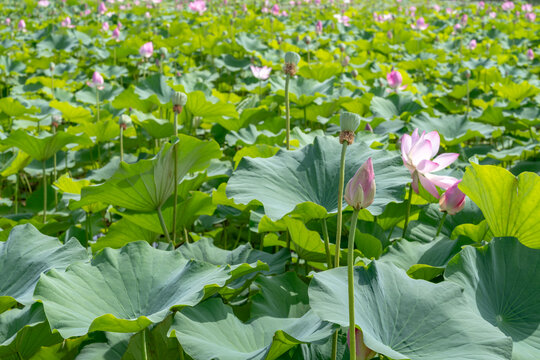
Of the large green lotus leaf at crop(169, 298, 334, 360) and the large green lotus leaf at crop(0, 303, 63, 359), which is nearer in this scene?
the large green lotus leaf at crop(169, 298, 334, 360)

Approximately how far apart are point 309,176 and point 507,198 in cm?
44

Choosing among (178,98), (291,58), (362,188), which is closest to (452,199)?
(362,188)

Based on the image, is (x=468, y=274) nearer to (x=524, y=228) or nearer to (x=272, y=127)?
(x=524, y=228)

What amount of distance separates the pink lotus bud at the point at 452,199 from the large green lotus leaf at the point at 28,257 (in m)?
0.76

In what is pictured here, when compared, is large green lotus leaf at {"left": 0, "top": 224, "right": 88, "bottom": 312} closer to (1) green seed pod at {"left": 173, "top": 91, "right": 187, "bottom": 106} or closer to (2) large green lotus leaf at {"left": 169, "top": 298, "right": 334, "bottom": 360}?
(2) large green lotus leaf at {"left": 169, "top": 298, "right": 334, "bottom": 360}

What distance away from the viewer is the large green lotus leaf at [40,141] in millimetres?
1778

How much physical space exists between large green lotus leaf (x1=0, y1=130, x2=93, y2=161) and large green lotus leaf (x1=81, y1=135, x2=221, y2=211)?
1.68ft

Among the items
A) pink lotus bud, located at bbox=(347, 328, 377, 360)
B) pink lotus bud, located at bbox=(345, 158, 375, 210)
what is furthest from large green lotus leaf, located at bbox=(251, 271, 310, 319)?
pink lotus bud, located at bbox=(345, 158, 375, 210)

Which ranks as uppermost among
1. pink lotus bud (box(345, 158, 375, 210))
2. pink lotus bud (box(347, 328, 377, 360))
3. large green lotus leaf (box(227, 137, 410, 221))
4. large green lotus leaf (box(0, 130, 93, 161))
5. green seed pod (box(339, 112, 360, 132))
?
green seed pod (box(339, 112, 360, 132))

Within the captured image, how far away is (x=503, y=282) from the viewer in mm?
1019

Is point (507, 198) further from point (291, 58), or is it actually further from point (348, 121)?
point (291, 58)

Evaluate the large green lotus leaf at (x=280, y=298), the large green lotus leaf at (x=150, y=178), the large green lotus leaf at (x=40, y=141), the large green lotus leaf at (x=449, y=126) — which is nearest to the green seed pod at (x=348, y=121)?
the large green lotus leaf at (x=280, y=298)

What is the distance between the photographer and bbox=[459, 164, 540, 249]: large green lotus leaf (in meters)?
1.05

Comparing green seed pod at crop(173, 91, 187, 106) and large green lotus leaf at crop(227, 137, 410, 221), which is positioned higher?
green seed pod at crop(173, 91, 187, 106)
